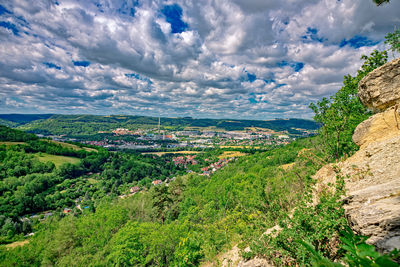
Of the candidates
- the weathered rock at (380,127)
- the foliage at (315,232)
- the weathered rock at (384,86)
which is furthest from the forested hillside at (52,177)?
the weathered rock at (384,86)

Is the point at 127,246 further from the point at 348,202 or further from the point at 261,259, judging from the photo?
the point at 348,202

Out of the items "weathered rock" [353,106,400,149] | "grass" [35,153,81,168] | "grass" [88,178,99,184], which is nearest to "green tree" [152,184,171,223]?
"weathered rock" [353,106,400,149]

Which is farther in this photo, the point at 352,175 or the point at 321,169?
the point at 321,169

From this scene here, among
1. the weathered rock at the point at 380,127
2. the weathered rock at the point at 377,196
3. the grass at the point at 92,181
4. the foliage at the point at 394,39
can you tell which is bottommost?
the grass at the point at 92,181

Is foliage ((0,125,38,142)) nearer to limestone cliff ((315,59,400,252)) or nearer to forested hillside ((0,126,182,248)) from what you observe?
forested hillside ((0,126,182,248))

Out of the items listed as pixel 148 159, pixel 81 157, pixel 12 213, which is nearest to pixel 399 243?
pixel 12 213

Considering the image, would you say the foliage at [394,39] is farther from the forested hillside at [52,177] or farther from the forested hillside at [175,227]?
the forested hillside at [52,177]

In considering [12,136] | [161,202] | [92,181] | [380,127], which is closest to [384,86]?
[380,127]
